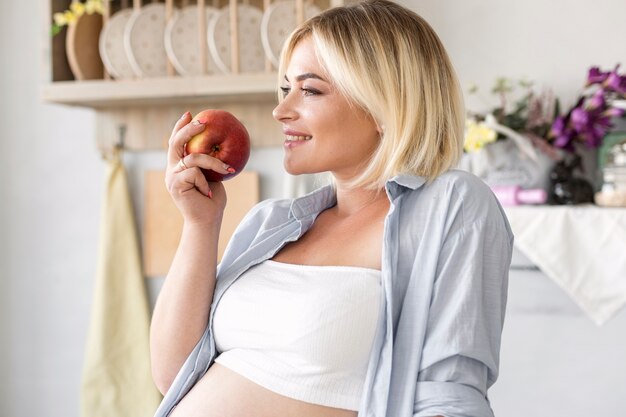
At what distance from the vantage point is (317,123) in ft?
3.76

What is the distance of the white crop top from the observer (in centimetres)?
102

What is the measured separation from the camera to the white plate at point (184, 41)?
83.6 inches

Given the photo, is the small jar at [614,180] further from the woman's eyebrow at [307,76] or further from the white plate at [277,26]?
the woman's eyebrow at [307,76]

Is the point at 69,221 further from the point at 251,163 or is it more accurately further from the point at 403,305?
the point at 403,305

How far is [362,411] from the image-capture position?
99cm

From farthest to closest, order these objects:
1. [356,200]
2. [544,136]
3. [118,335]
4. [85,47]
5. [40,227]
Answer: [40,227] → [118,335] → [85,47] → [544,136] → [356,200]

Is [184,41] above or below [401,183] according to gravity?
above

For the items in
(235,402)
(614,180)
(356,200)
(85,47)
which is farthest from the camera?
(85,47)

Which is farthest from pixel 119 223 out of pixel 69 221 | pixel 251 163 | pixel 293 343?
pixel 293 343

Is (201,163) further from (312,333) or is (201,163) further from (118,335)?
(118,335)

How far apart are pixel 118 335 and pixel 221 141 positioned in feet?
4.48

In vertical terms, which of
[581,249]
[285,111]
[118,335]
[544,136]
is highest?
[285,111]

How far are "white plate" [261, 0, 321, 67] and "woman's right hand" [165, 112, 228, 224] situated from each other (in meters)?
0.87

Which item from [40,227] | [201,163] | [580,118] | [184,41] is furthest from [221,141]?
[40,227]
